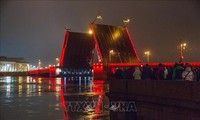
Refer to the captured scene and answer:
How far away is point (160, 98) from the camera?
32.3ft

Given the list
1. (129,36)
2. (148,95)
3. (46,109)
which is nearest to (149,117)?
(148,95)

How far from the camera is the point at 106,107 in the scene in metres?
14.6

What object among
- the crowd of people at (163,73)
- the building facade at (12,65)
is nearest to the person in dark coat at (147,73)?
the crowd of people at (163,73)

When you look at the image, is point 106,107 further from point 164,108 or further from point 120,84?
point 164,108

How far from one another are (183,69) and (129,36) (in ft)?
170

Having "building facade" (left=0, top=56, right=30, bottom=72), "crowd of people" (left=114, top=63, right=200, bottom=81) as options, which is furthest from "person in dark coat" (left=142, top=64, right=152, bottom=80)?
"building facade" (left=0, top=56, right=30, bottom=72)

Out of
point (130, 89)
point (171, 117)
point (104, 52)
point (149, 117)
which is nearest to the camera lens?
point (171, 117)

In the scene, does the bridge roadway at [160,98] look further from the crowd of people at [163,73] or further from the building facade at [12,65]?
the building facade at [12,65]

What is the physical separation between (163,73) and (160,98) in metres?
1.98

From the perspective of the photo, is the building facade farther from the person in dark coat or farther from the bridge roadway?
the bridge roadway

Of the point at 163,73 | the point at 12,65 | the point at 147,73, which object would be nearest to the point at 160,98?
the point at 163,73

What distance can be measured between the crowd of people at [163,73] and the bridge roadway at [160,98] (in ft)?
1.80

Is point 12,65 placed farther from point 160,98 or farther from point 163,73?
point 160,98

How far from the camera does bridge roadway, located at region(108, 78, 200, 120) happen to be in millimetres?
8727
